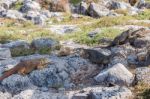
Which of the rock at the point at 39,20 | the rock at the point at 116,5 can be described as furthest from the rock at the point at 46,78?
the rock at the point at 116,5

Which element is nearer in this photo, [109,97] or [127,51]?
[109,97]

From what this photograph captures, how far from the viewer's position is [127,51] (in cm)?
1792

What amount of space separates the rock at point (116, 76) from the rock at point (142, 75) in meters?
0.23

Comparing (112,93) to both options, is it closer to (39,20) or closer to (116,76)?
(116,76)

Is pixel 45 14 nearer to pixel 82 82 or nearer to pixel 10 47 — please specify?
pixel 10 47

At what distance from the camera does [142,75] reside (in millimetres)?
14734

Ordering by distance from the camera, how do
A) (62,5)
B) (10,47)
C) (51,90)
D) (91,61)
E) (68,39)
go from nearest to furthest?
(51,90) → (91,61) → (10,47) → (68,39) → (62,5)

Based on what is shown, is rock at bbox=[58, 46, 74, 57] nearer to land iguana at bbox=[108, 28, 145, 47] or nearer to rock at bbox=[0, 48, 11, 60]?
land iguana at bbox=[108, 28, 145, 47]

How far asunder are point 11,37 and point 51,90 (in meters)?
12.4

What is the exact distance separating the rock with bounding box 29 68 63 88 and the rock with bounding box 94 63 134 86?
68.3 inches

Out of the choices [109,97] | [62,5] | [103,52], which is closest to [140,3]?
[62,5]

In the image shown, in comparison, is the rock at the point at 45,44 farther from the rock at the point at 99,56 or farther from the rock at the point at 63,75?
the rock at the point at 63,75

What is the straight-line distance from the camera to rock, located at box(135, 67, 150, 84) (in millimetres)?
14419

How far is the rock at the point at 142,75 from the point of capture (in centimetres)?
1442
